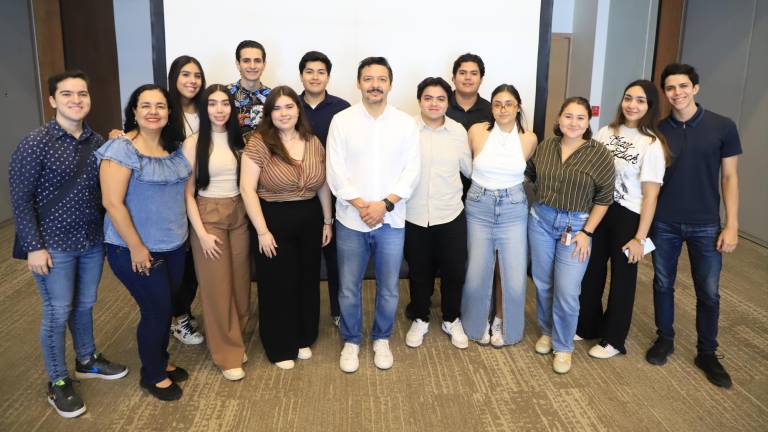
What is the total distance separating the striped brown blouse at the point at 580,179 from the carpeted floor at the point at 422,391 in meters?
0.88

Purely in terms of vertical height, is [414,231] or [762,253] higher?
[414,231]

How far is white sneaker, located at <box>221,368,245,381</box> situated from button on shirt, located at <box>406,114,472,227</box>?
1.14 m

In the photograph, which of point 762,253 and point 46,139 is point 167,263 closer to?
point 46,139

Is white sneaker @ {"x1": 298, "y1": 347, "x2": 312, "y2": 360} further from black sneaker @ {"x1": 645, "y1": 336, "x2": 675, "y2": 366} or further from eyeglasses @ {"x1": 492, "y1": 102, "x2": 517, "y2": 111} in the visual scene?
black sneaker @ {"x1": 645, "y1": 336, "x2": 675, "y2": 366}

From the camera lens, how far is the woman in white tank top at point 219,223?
97.3 inches

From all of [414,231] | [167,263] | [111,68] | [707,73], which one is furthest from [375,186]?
[111,68]

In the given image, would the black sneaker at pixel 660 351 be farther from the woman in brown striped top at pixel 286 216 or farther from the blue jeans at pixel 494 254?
the woman in brown striped top at pixel 286 216

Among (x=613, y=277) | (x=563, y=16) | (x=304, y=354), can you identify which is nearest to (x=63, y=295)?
(x=304, y=354)

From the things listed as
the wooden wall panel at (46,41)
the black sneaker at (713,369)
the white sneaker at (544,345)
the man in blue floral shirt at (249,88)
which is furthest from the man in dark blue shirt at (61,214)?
the wooden wall panel at (46,41)

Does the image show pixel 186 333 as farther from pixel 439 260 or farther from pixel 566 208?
pixel 566 208

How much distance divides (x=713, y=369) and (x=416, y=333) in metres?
1.51

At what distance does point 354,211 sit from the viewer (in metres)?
2.67

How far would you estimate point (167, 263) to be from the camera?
2420 millimetres

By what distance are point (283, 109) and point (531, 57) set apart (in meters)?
2.07
